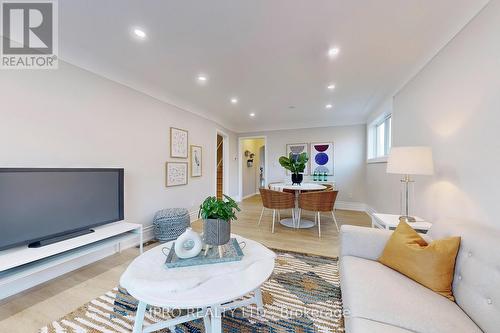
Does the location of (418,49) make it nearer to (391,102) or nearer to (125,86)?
(391,102)

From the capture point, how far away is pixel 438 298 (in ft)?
3.68

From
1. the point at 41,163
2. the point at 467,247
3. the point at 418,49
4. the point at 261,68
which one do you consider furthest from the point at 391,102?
the point at 41,163

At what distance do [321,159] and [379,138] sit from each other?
1492 millimetres

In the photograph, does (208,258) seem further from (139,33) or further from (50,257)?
(139,33)

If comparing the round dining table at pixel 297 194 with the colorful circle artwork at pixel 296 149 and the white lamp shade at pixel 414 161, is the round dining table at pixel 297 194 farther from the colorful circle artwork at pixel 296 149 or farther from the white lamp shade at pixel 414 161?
the colorful circle artwork at pixel 296 149

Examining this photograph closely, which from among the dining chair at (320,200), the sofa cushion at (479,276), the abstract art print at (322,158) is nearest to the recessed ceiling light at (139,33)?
the sofa cushion at (479,276)

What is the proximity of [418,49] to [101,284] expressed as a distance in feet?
13.0

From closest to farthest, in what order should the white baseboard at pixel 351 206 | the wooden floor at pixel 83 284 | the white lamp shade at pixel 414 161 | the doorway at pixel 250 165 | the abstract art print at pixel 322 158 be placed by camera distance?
the wooden floor at pixel 83 284 → the white lamp shade at pixel 414 161 → the white baseboard at pixel 351 206 → the abstract art print at pixel 322 158 → the doorway at pixel 250 165

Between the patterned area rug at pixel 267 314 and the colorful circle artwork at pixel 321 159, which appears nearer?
the patterned area rug at pixel 267 314

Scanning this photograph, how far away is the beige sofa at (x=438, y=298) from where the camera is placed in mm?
928

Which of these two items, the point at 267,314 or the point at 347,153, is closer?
the point at 267,314

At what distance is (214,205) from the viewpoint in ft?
4.69

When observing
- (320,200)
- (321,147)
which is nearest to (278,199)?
(320,200)

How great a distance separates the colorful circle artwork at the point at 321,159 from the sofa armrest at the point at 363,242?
4.06m
